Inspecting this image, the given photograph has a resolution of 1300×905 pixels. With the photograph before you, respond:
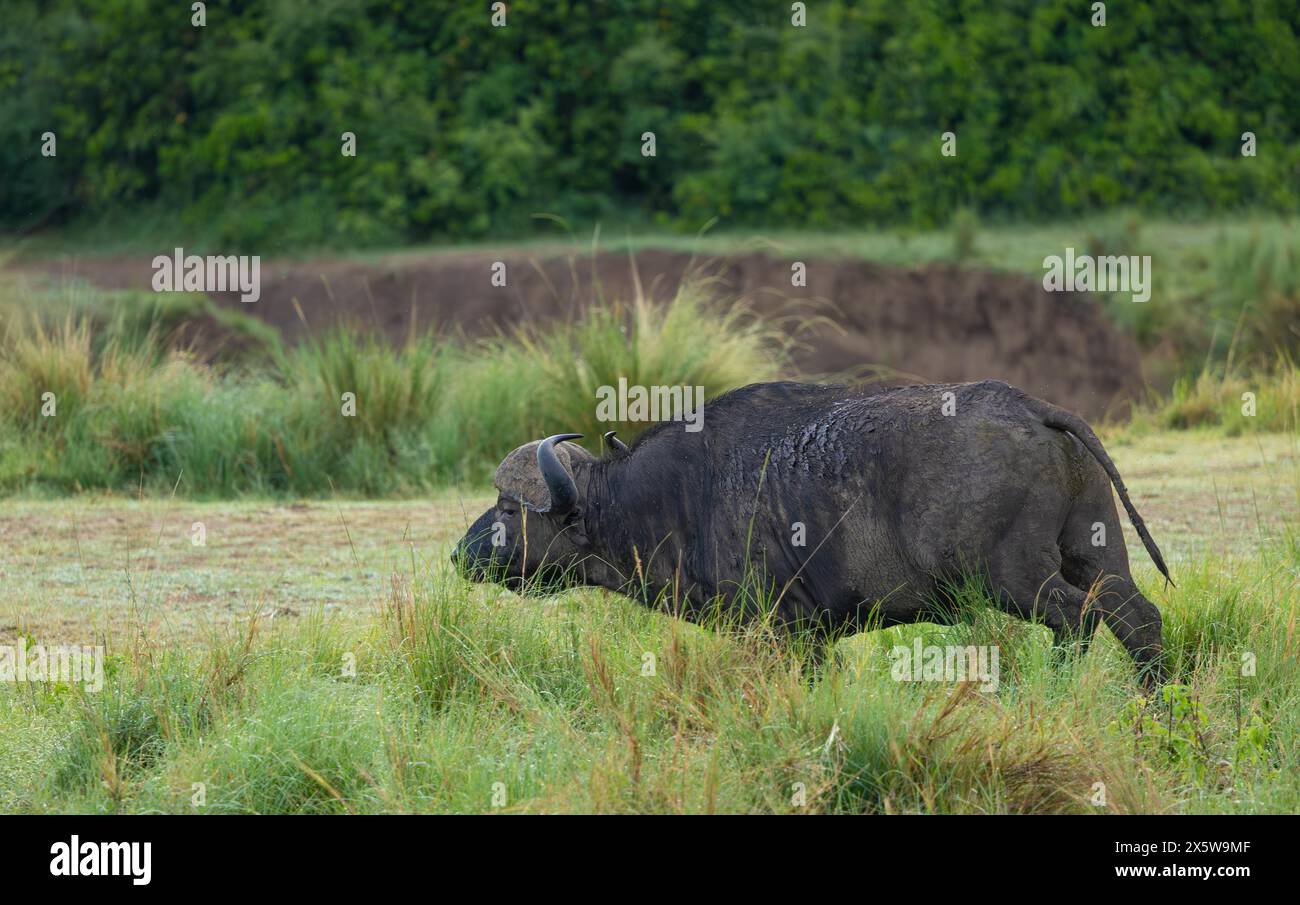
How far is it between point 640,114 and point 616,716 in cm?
2139

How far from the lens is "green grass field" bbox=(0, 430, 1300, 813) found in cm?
554

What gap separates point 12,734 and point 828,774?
319 cm

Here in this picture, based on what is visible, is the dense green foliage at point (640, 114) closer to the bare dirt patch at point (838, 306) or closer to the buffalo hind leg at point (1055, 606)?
the bare dirt patch at point (838, 306)

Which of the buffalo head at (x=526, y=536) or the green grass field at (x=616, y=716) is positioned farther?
the buffalo head at (x=526, y=536)

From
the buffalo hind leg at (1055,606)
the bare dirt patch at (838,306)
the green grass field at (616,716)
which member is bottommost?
the green grass field at (616,716)

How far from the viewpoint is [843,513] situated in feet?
21.8

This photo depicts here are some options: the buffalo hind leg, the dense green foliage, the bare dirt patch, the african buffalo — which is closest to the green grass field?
the buffalo hind leg

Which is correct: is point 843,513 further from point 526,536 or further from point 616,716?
point 526,536

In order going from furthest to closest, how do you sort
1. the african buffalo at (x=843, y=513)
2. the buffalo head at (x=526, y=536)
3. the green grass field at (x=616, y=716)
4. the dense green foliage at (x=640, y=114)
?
the dense green foliage at (x=640, y=114) < the buffalo head at (x=526, y=536) < the african buffalo at (x=843, y=513) < the green grass field at (x=616, y=716)

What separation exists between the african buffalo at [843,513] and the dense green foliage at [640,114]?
724 inches

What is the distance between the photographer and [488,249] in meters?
24.6

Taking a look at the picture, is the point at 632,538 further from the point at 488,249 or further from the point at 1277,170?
the point at 1277,170

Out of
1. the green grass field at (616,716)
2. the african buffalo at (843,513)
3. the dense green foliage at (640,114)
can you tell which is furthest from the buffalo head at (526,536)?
the dense green foliage at (640,114)

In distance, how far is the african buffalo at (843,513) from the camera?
250 inches
